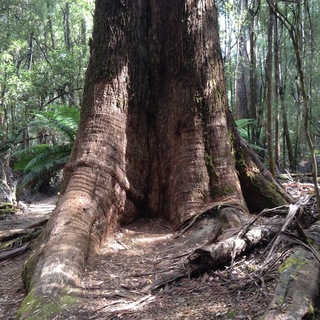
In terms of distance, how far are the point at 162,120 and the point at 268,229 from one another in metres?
2.35

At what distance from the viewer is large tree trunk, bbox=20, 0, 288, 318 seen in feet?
15.8

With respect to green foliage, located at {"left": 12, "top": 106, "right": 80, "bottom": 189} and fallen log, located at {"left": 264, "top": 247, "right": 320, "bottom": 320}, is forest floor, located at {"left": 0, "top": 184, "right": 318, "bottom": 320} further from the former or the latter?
green foliage, located at {"left": 12, "top": 106, "right": 80, "bottom": 189}

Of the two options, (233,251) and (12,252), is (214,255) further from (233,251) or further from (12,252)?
(12,252)

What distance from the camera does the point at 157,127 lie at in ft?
18.0

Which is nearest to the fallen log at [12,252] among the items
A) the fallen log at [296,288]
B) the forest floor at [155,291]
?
the forest floor at [155,291]

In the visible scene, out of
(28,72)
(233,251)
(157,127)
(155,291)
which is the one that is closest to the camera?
(155,291)

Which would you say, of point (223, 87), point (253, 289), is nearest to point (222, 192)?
point (223, 87)

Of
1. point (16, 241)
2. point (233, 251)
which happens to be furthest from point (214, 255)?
point (16, 241)

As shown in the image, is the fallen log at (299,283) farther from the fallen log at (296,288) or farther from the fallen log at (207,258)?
the fallen log at (207,258)

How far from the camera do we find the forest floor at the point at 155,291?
2.76 m

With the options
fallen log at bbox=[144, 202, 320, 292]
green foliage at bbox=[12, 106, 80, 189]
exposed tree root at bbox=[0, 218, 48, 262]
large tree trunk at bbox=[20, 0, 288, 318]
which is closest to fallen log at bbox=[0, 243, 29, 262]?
exposed tree root at bbox=[0, 218, 48, 262]

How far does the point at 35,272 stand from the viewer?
358cm

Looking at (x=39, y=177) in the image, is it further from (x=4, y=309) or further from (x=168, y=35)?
(x=4, y=309)

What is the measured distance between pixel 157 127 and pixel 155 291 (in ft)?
9.01
